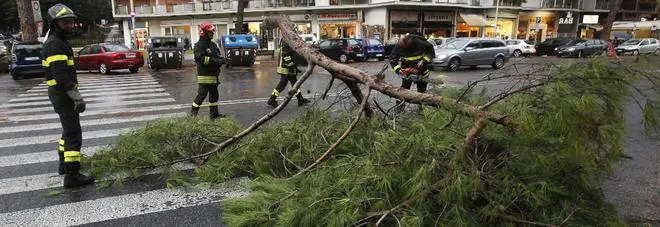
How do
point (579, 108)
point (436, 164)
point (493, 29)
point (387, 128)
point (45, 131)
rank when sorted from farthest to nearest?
point (493, 29) < point (45, 131) < point (387, 128) < point (436, 164) < point (579, 108)

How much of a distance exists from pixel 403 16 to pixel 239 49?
1959 cm

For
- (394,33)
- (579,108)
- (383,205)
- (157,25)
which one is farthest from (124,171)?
(157,25)

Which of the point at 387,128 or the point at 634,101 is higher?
the point at 634,101

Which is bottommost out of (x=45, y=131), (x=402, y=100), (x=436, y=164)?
(x=45, y=131)

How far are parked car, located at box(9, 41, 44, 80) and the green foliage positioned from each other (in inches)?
666

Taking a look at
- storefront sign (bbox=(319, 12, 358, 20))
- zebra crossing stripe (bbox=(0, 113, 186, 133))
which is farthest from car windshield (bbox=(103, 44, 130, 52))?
storefront sign (bbox=(319, 12, 358, 20))

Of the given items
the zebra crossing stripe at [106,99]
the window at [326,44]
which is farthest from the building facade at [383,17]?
the zebra crossing stripe at [106,99]

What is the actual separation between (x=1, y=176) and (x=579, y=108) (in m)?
5.42

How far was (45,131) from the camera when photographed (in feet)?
23.5

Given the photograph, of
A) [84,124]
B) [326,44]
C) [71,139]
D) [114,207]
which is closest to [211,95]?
[84,124]

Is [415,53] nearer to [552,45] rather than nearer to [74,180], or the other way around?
[74,180]

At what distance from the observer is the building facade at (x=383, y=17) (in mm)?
36969

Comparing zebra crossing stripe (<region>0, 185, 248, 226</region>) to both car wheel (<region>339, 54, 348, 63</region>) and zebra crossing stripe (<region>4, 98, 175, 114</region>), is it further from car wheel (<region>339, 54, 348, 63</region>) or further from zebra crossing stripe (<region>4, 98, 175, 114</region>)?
car wheel (<region>339, 54, 348, 63</region>)

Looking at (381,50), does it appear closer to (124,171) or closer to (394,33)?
(394,33)
